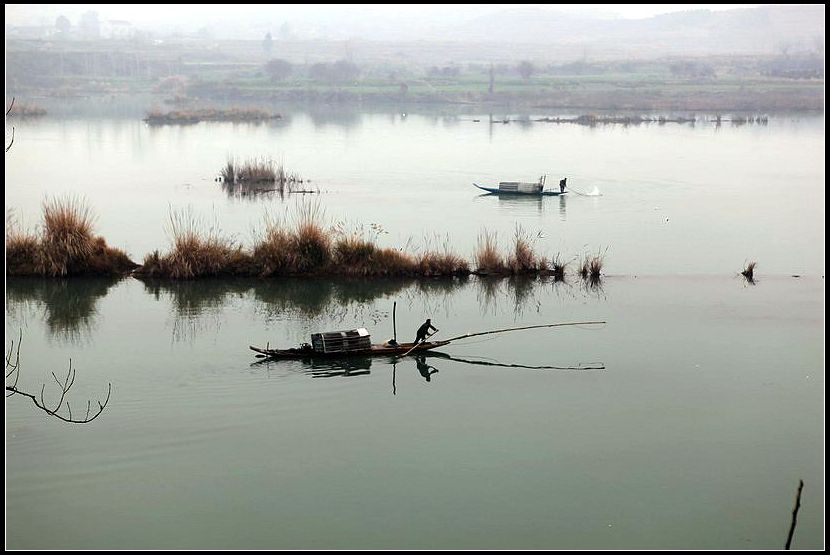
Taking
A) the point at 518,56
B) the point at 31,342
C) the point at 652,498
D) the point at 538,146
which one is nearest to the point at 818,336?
the point at 652,498

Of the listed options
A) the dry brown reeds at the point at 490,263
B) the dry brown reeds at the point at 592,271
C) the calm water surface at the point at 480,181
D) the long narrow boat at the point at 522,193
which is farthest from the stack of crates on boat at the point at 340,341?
the long narrow boat at the point at 522,193

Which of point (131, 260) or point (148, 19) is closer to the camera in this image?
point (131, 260)

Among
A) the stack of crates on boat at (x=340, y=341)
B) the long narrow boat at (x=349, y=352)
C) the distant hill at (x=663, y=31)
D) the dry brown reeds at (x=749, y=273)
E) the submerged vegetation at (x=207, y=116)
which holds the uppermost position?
the distant hill at (x=663, y=31)

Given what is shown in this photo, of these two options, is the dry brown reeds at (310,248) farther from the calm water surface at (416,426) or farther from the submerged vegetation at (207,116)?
the submerged vegetation at (207,116)

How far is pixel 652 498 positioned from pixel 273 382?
3.78 meters

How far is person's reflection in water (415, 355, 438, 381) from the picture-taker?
1137 centimetres

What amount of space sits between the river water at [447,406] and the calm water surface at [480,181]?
0.71 ft

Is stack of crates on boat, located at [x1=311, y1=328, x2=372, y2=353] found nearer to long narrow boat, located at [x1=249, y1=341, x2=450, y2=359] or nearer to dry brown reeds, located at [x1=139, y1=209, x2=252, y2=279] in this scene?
long narrow boat, located at [x1=249, y1=341, x2=450, y2=359]

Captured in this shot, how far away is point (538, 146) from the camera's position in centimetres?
3562

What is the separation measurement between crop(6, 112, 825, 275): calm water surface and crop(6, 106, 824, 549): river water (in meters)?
0.22

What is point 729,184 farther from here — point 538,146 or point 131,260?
point 131,260

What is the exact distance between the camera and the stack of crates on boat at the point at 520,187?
2298 centimetres

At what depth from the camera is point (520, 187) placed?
915 inches

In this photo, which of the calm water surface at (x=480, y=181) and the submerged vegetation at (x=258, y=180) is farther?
the submerged vegetation at (x=258, y=180)
